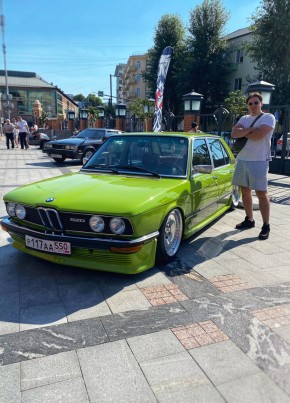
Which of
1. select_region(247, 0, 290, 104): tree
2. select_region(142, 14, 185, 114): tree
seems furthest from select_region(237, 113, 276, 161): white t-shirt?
select_region(142, 14, 185, 114): tree

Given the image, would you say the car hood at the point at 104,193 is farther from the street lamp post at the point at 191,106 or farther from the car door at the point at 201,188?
the street lamp post at the point at 191,106

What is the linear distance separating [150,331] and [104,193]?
1.47 meters

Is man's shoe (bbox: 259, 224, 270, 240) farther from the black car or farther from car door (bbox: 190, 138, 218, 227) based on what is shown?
the black car

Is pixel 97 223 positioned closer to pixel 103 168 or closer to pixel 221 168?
pixel 103 168

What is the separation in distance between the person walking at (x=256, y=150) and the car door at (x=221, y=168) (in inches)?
13.1

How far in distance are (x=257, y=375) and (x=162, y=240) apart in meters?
1.70

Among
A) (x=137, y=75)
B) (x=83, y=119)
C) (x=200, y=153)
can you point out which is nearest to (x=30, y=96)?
(x=137, y=75)

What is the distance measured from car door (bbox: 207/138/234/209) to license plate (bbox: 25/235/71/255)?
2.69 metres

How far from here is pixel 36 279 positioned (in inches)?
137

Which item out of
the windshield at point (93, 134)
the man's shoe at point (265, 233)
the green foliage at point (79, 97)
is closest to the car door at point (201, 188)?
the man's shoe at point (265, 233)

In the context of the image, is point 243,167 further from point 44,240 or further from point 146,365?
point 146,365

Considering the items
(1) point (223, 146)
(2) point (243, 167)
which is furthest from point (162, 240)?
(1) point (223, 146)

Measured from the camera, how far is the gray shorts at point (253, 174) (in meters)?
4.73

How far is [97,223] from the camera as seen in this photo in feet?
10.5
